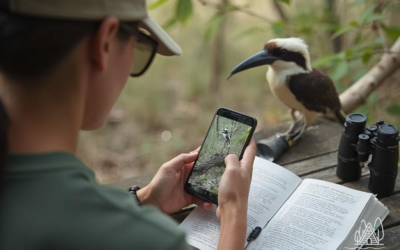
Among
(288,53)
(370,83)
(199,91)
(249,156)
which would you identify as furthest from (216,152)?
(199,91)

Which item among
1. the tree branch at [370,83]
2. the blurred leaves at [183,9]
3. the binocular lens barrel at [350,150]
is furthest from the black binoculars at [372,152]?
the blurred leaves at [183,9]

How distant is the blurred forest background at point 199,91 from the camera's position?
2.93 meters

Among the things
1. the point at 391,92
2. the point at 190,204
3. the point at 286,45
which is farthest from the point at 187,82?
the point at 190,204

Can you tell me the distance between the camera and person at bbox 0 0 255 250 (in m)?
0.61

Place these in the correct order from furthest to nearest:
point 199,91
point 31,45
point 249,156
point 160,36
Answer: point 199,91 → point 249,156 → point 160,36 → point 31,45

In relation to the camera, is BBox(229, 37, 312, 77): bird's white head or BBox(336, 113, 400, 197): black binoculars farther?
BBox(229, 37, 312, 77): bird's white head

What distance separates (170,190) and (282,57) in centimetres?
80

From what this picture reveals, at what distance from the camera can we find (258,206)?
1.26 metres

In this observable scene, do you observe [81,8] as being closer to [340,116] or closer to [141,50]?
[141,50]

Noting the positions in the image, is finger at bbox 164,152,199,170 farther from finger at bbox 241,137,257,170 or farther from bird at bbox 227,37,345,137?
bird at bbox 227,37,345,137

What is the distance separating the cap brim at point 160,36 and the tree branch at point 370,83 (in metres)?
1.39

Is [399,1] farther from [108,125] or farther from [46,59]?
[46,59]

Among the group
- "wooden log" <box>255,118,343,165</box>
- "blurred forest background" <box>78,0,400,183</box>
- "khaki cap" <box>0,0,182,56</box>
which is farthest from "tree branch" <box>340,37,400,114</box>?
"khaki cap" <box>0,0,182,56</box>

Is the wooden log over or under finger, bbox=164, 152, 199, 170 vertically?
under
